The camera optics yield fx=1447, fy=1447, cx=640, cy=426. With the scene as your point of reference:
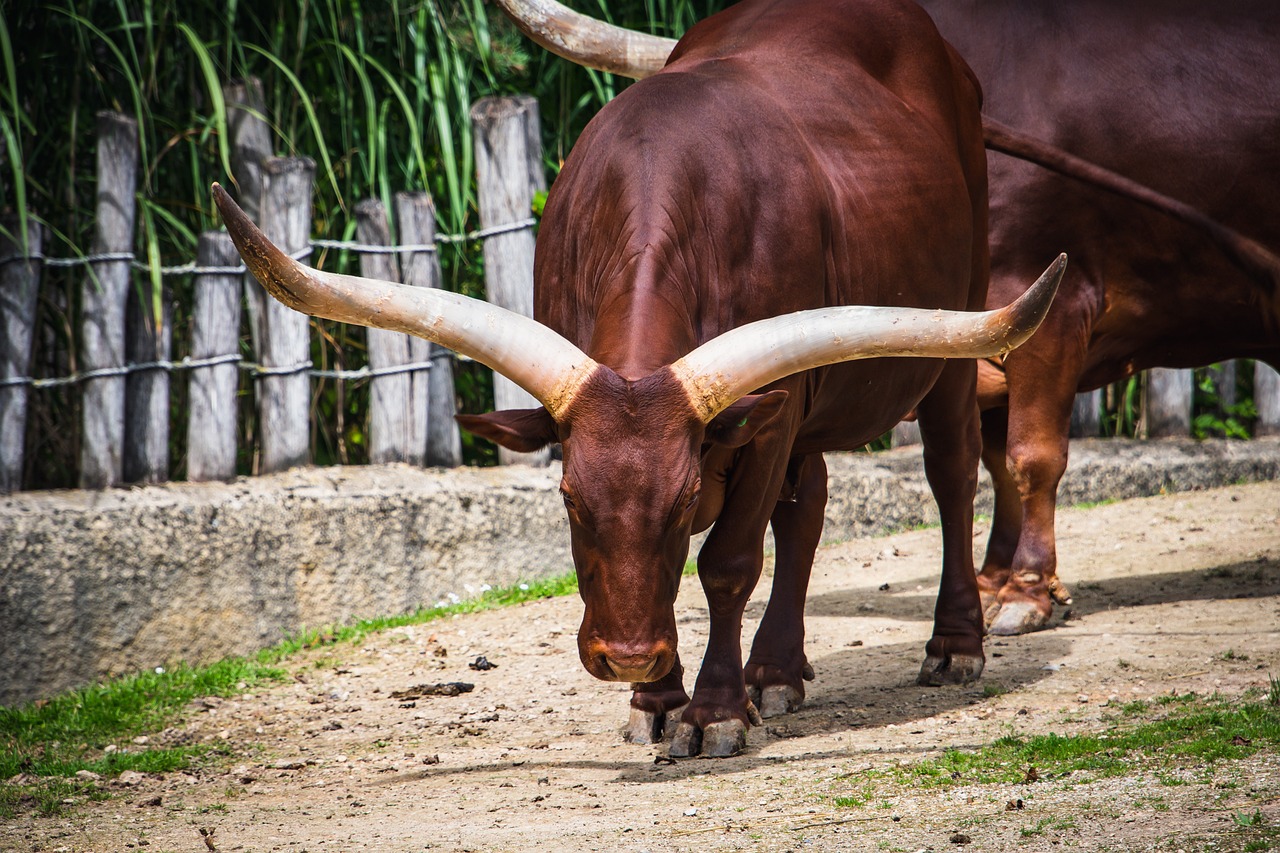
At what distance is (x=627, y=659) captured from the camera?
305 centimetres

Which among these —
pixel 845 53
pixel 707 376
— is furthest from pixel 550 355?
pixel 845 53

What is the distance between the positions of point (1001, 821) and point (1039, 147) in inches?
105

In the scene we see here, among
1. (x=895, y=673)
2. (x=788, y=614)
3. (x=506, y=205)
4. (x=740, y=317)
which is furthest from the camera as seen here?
(x=506, y=205)

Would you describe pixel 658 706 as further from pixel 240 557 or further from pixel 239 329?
pixel 239 329

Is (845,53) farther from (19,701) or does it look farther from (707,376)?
(19,701)

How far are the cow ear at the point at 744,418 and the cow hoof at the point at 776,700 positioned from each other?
1102 millimetres

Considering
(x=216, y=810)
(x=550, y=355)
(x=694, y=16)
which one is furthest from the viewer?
(x=694, y=16)

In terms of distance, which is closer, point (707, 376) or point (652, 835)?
point (652, 835)

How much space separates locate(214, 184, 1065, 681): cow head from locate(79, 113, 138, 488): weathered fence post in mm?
2697

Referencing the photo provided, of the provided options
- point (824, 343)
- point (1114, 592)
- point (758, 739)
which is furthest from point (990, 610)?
point (824, 343)

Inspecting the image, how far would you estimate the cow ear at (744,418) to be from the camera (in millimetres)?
3203

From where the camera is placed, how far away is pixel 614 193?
11.7 ft

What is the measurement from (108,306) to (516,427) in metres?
2.92

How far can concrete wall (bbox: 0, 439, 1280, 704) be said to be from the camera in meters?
5.04
